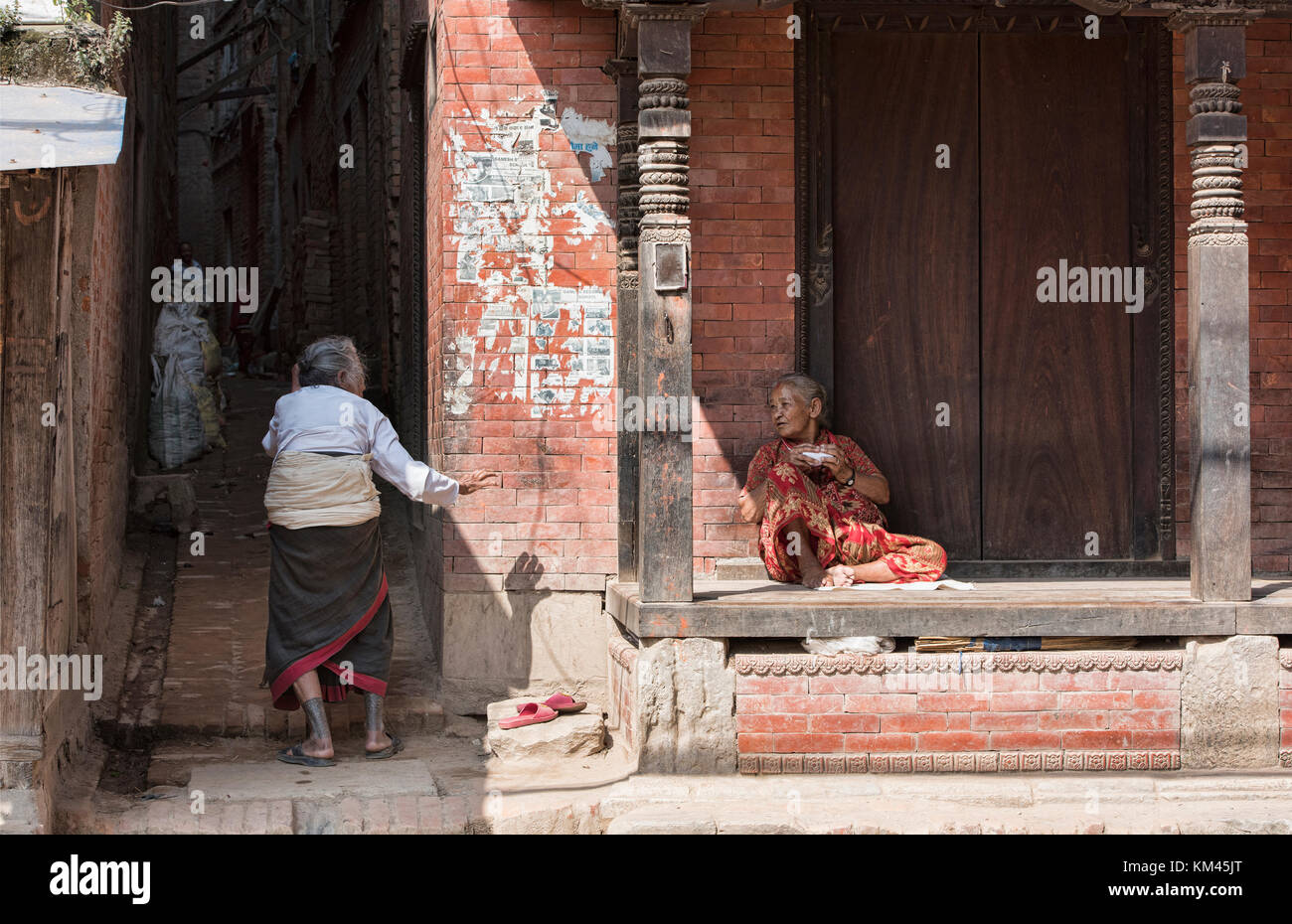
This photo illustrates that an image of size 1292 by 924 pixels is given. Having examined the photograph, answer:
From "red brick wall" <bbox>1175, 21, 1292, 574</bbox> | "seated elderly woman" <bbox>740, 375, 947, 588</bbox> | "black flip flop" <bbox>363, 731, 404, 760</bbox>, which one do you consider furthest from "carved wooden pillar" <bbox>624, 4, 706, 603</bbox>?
"red brick wall" <bbox>1175, 21, 1292, 574</bbox>

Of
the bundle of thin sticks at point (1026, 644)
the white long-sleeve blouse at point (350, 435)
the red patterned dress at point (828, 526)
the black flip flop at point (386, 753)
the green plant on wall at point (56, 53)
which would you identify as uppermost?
the green plant on wall at point (56, 53)

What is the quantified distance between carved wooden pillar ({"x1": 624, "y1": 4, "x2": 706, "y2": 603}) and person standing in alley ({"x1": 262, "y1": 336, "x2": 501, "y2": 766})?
3.46 feet

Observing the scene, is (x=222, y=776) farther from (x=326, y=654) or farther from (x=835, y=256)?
(x=835, y=256)

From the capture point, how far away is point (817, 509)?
6289 mm

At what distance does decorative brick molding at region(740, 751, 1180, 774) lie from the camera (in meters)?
5.61

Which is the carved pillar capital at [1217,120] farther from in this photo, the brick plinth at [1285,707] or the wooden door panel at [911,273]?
the brick plinth at [1285,707]

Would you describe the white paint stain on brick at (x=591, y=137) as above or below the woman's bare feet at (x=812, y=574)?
above

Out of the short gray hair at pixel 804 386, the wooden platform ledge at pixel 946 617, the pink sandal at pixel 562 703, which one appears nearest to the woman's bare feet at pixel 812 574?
the wooden platform ledge at pixel 946 617

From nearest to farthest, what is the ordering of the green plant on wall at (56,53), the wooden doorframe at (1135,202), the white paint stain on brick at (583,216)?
1. the green plant on wall at (56,53)
2. the white paint stain on brick at (583,216)
3. the wooden doorframe at (1135,202)

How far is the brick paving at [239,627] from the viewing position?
21.0ft

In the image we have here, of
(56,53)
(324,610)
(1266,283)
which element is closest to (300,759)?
(324,610)

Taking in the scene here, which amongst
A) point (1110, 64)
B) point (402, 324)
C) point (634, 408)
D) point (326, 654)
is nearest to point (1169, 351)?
point (1110, 64)

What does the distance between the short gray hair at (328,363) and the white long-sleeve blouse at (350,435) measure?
0.21 feet

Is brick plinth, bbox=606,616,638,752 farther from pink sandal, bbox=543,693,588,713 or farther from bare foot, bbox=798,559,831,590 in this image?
bare foot, bbox=798,559,831,590
